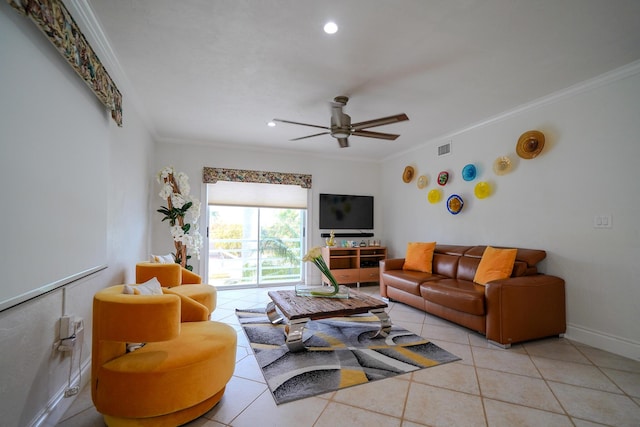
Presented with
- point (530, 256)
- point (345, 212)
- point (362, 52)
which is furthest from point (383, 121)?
point (345, 212)

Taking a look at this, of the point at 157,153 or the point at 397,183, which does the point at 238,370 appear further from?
the point at 397,183

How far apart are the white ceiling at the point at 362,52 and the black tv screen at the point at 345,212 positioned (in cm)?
226

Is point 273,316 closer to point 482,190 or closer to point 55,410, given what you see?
point 55,410

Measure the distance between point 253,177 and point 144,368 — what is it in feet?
13.1

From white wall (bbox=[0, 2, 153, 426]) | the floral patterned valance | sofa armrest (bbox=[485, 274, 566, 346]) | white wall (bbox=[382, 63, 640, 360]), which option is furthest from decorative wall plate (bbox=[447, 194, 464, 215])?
white wall (bbox=[0, 2, 153, 426])

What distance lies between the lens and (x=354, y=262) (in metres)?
5.60

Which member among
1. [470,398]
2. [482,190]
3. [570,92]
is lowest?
[470,398]

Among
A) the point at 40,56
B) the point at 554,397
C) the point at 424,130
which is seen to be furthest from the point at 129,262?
the point at 424,130

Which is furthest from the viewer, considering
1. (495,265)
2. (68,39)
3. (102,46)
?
(495,265)

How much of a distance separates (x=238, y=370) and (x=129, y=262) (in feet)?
6.12

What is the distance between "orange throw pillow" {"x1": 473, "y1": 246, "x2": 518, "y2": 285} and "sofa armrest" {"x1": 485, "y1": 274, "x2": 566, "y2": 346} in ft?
0.62

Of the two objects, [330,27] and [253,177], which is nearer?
[330,27]

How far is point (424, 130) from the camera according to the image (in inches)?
171

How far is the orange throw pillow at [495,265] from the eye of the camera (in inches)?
121
